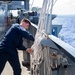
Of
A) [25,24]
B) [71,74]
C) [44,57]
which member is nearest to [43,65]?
[44,57]

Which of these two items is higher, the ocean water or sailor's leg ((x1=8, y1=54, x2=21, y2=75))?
sailor's leg ((x1=8, y1=54, x2=21, y2=75))

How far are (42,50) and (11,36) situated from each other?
1133 millimetres

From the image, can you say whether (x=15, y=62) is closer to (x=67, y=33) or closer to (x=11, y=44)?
(x=11, y=44)

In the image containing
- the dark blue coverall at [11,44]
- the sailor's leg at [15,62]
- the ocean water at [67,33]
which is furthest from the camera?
the ocean water at [67,33]

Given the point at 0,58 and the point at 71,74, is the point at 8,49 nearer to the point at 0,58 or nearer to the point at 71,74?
the point at 0,58

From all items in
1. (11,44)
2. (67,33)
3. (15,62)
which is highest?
(11,44)

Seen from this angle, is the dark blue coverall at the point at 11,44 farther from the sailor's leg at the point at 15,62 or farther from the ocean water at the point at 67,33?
the ocean water at the point at 67,33

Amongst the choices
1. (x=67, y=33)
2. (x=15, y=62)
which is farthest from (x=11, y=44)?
(x=67, y=33)

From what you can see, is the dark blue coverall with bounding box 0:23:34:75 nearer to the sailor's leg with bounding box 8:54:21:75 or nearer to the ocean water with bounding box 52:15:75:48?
the sailor's leg with bounding box 8:54:21:75

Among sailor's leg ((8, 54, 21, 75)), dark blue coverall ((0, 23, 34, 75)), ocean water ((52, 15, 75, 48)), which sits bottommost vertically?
ocean water ((52, 15, 75, 48))

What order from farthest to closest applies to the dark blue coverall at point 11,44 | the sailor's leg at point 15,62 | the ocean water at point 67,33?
the ocean water at point 67,33
the sailor's leg at point 15,62
the dark blue coverall at point 11,44

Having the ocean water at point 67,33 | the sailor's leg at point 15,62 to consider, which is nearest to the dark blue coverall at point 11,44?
the sailor's leg at point 15,62

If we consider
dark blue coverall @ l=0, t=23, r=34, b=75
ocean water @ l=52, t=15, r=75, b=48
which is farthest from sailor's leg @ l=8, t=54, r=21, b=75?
ocean water @ l=52, t=15, r=75, b=48

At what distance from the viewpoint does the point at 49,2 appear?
15.7ft
